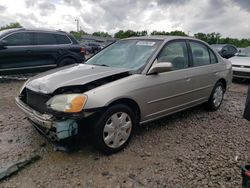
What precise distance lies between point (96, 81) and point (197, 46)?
249 centimetres

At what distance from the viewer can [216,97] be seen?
204 inches

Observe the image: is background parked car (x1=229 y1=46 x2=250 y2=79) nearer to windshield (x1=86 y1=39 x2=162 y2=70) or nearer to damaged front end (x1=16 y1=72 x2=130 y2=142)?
windshield (x1=86 y1=39 x2=162 y2=70)

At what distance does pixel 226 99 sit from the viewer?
249 inches

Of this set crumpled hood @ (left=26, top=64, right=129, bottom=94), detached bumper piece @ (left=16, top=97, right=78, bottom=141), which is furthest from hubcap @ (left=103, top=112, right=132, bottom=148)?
crumpled hood @ (left=26, top=64, right=129, bottom=94)

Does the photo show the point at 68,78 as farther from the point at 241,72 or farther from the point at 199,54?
the point at 241,72

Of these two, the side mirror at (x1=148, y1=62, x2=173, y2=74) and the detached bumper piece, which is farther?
the side mirror at (x1=148, y1=62, x2=173, y2=74)

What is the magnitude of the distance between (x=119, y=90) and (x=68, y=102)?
673 millimetres

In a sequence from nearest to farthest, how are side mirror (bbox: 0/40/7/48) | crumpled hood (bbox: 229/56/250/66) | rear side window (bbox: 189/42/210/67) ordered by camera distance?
rear side window (bbox: 189/42/210/67), side mirror (bbox: 0/40/7/48), crumpled hood (bbox: 229/56/250/66)

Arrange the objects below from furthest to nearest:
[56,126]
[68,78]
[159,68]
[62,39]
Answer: [62,39], [159,68], [68,78], [56,126]

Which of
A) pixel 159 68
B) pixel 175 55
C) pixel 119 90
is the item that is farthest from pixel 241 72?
pixel 119 90

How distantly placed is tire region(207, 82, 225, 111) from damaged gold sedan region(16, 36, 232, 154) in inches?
16.1

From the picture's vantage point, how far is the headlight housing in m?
2.79

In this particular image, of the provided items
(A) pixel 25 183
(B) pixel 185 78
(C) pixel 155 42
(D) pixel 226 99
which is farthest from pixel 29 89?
(D) pixel 226 99

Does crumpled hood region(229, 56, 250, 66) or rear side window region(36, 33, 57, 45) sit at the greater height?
rear side window region(36, 33, 57, 45)
